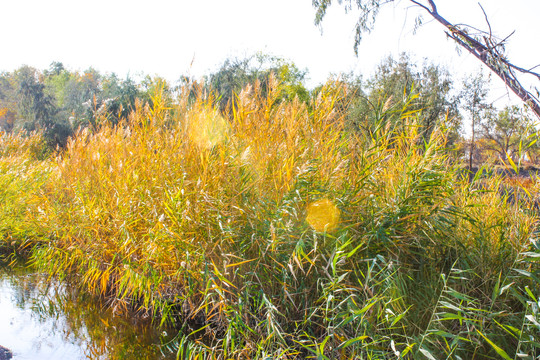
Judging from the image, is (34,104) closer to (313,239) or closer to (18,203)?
(18,203)

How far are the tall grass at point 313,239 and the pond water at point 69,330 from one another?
34 centimetres

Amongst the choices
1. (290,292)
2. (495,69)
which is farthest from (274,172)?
(495,69)

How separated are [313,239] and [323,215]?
23 cm


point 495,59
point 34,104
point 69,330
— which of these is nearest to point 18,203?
point 69,330

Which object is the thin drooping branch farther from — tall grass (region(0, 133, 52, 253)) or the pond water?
tall grass (region(0, 133, 52, 253))

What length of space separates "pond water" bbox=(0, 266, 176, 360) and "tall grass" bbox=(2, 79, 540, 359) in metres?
0.34

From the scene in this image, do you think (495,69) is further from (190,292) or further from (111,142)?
(111,142)

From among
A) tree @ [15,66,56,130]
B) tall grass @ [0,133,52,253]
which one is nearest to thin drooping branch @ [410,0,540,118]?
tall grass @ [0,133,52,253]

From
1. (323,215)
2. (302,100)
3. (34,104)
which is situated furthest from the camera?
(34,104)

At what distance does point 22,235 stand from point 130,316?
3.20m

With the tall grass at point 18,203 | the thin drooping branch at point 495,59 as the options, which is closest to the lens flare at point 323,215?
the thin drooping branch at point 495,59

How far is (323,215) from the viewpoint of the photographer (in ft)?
10.6

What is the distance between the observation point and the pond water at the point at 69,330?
3785 mm

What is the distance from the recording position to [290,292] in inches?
127
